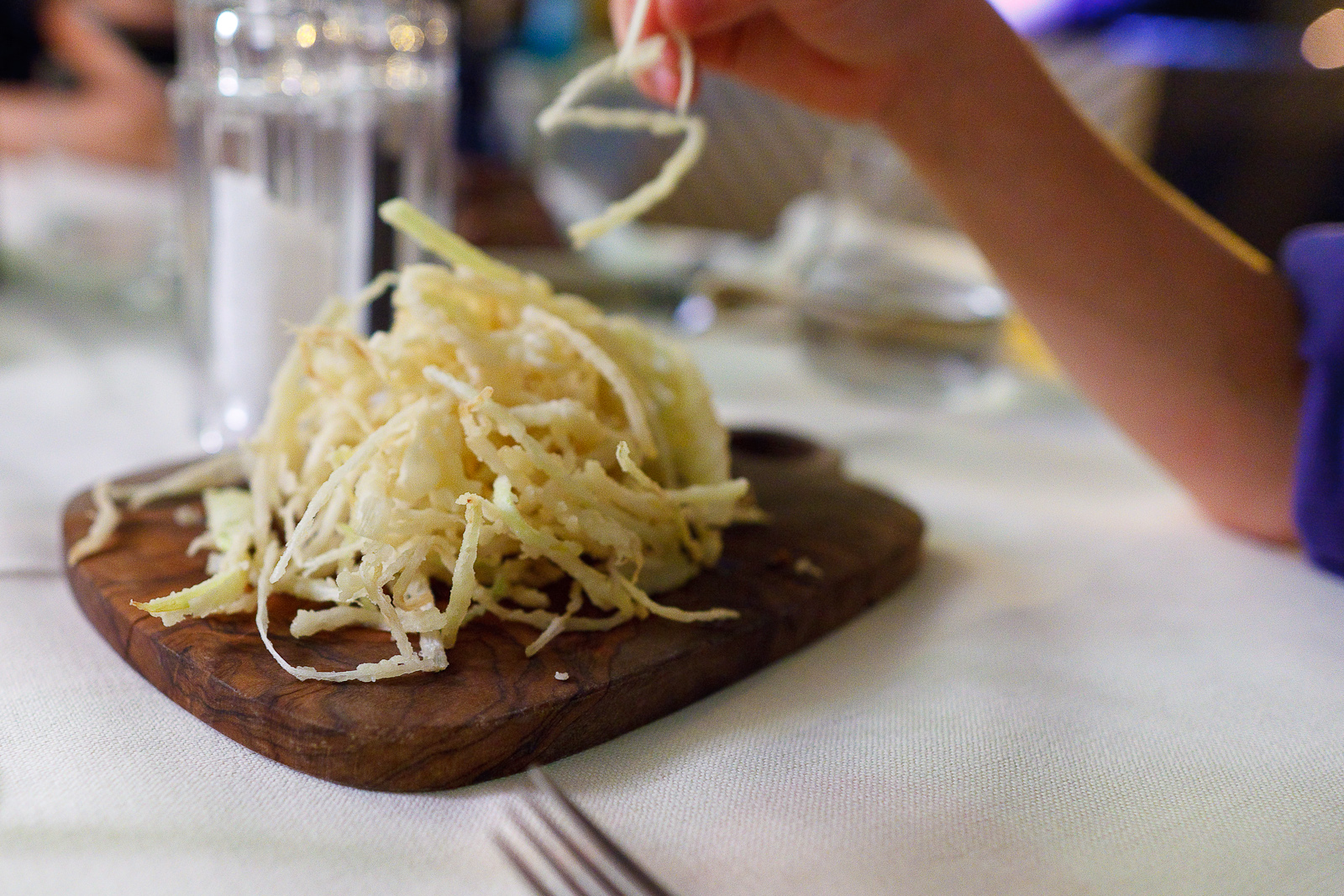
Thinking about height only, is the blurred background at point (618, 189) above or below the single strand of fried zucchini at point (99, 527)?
above

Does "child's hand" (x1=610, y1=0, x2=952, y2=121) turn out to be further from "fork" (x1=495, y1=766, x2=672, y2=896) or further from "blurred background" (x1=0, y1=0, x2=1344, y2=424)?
"fork" (x1=495, y1=766, x2=672, y2=896)

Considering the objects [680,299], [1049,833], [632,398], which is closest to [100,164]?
[680,299]

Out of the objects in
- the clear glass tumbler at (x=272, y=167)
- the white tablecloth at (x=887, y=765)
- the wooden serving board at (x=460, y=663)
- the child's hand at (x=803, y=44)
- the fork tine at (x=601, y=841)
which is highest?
the child's hand at (x=803, y=44)

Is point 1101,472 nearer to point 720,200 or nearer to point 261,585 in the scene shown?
point 261,585

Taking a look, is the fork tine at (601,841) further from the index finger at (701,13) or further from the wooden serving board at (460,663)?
the index finger at (701,13)

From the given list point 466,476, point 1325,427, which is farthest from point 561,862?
point 1325,427

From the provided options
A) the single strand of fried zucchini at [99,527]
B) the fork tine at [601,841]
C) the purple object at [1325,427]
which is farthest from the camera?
the purple object at [1325,427]

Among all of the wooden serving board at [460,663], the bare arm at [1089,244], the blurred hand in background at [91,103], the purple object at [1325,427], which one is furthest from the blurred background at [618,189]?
the wooden serving board at [460,663]
